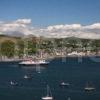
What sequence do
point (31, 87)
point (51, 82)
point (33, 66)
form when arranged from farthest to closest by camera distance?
point (33, 66), point (51, 82), point (31, 87)

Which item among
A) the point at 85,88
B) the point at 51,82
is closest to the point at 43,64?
the point at 51,82

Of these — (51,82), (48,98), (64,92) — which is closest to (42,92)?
(64,92)

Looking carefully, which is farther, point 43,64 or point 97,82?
point 43,64

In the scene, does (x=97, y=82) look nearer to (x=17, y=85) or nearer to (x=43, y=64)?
(x=17, y=85)

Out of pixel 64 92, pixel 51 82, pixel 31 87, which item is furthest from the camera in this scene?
pixel 51 82

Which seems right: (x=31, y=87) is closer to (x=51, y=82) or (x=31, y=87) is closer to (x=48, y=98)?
(x=51, y=82)

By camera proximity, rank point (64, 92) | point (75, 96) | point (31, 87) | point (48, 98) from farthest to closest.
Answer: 1. point (31, 87)
2. point (64, 92)
3. point (75, 96)
4. point (48, 98)

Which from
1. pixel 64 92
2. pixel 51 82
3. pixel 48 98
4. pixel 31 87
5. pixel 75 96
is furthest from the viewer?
pixel 51 82

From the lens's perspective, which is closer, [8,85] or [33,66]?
[8,85]
